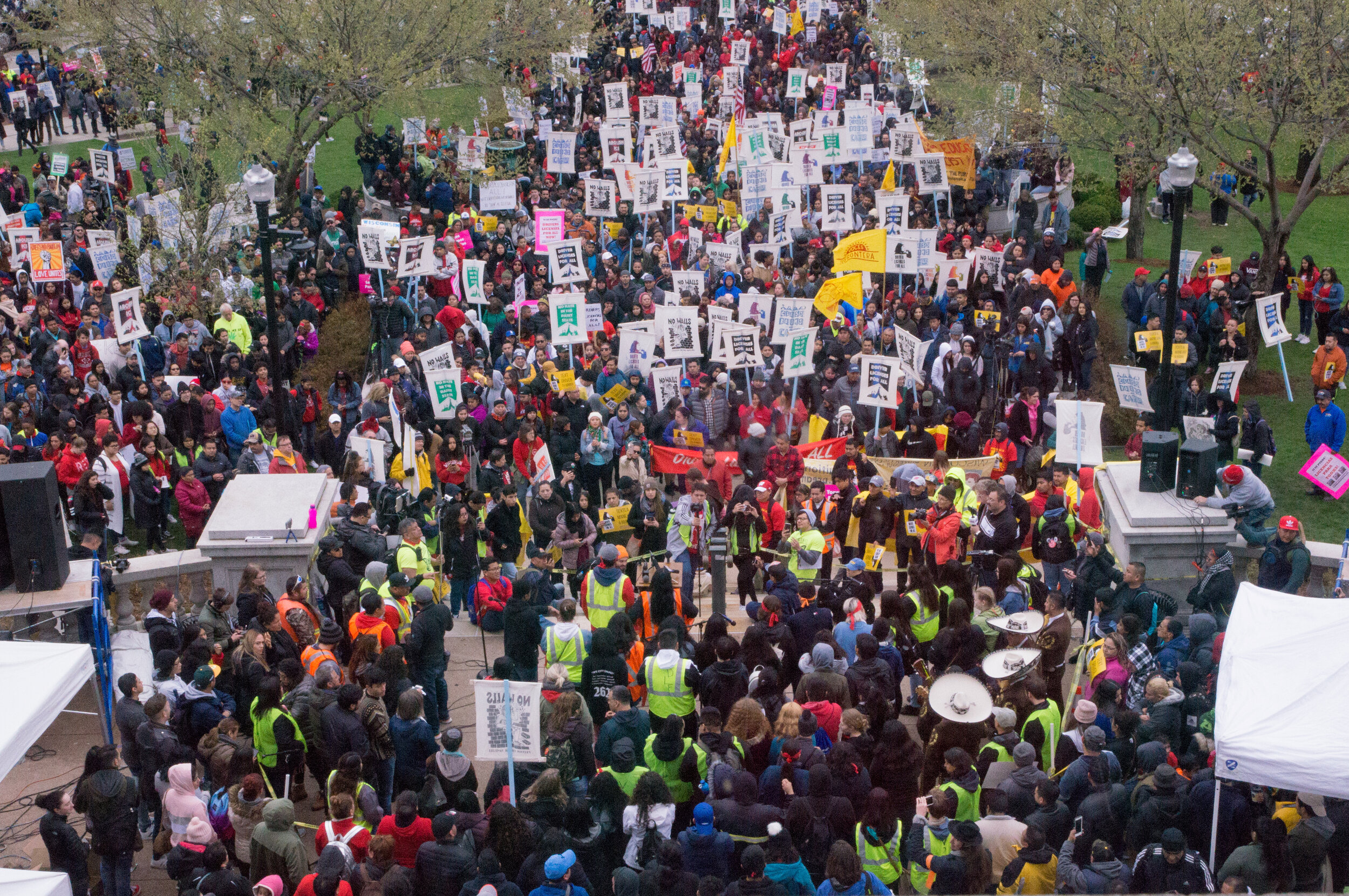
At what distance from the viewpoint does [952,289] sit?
67.9ft

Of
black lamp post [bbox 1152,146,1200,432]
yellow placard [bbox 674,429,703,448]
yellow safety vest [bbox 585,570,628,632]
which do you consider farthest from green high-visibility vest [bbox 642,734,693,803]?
black lamp post [bbox 1152,146,1200,432]

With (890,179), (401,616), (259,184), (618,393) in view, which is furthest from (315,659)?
(890,179)

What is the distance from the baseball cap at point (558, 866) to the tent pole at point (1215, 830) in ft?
13.4

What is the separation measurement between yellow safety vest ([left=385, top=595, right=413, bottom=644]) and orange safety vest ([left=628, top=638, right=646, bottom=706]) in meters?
1.84

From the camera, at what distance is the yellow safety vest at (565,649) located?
11.5 m

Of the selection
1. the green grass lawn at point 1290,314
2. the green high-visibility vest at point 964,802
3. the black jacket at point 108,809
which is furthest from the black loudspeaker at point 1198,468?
the black jacket at point 108,809

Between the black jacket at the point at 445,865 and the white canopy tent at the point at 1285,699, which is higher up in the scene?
the white canopy tent at the point at 1285,699

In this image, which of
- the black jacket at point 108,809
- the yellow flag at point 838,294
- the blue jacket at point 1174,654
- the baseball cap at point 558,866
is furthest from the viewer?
Result: the yellow flag at point 838,294

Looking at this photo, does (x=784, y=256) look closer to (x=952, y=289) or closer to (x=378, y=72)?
(x=952, y=289)

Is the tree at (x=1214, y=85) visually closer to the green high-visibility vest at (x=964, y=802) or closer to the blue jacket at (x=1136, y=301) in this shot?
the blue jacket at (x=1136, y=301)

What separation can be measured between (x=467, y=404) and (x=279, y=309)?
17.5ft

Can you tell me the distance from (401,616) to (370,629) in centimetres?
48

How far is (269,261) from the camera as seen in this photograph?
15.8 metres

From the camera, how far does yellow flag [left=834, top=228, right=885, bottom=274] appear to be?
2031 centimetres
